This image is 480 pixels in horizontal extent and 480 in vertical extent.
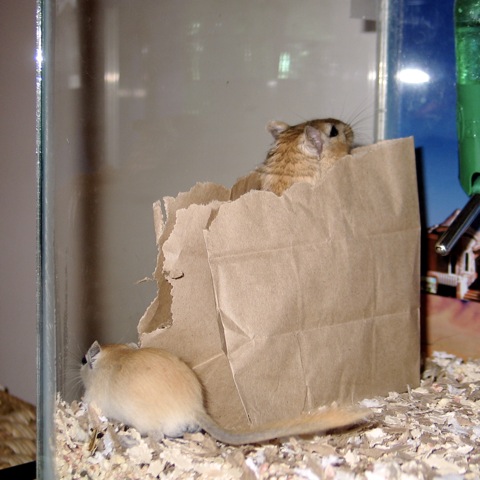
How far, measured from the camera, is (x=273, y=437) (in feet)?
4.42

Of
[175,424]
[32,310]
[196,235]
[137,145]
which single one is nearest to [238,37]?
[137,145]

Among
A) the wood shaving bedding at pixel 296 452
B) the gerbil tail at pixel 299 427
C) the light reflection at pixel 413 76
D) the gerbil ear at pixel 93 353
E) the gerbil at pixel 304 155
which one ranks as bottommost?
the wood shaving bedding at pixel 296 452

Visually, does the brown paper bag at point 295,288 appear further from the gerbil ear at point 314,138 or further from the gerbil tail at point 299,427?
the gerbil ear at point 314,138

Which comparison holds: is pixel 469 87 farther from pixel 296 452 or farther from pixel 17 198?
pixel 17 198

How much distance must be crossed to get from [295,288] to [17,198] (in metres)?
1.79

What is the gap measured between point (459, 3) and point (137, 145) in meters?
1.07

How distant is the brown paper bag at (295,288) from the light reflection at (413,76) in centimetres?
66

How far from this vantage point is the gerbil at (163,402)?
1.36 meters

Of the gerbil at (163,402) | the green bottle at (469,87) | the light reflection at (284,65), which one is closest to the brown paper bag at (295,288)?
the gerbil at (163,402)

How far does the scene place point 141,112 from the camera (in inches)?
71.9

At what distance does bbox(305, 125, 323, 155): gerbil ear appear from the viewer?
74.9 inches

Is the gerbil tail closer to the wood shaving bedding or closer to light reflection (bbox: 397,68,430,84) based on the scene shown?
the wood shaving bedding

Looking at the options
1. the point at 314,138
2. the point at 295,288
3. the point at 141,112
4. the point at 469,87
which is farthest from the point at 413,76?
the point at 295,288

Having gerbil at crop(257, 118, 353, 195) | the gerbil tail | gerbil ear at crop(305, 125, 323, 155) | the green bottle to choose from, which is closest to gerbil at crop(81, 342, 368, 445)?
the gerbil tail
